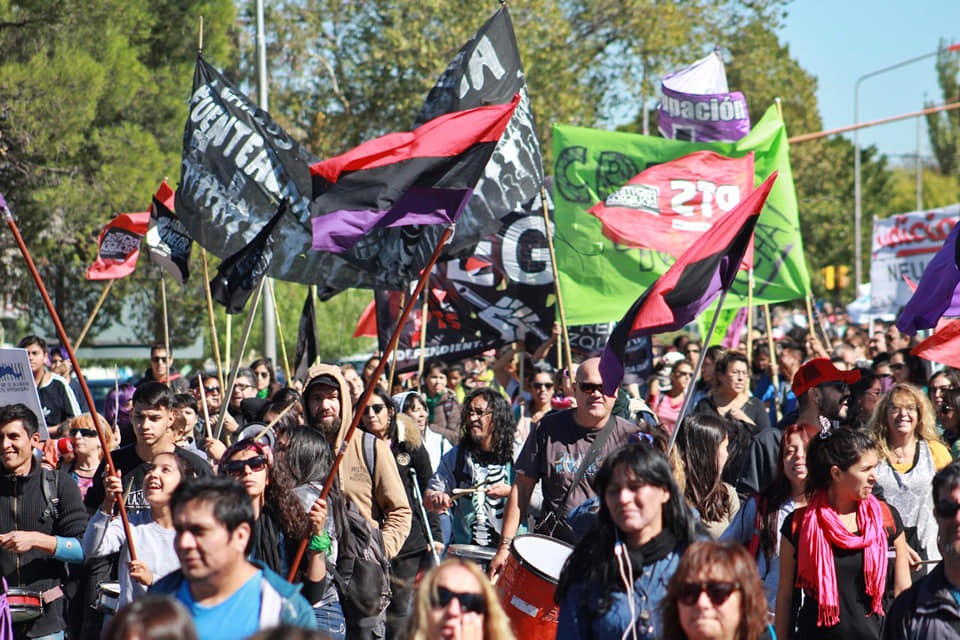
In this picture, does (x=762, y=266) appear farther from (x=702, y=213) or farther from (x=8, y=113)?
(x=8, y=113)

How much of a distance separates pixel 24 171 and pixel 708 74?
10727 mm

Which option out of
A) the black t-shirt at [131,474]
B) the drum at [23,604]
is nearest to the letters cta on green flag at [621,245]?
the black t-shirt at [131,474]

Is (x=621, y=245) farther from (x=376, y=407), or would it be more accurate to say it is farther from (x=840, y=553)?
(x=840, y=553)

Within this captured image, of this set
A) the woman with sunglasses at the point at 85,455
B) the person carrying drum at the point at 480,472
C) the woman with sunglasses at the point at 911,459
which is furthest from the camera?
the woman with sunglasses at the point at 85,455

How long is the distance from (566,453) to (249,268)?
102 inches

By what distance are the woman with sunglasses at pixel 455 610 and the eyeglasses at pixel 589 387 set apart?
2.98 metres

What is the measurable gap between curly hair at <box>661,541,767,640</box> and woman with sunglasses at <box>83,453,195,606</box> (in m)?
2.36

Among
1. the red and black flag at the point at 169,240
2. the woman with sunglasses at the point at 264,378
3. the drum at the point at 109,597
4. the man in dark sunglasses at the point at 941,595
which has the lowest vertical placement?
the drum at the point at 109,597

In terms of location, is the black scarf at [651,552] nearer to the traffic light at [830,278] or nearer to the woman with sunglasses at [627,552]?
the woman with sunglasses at [627,552]

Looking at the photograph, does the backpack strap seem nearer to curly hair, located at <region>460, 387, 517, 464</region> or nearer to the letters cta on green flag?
curly hair, located at <region>460, 387, 517, 464</region>

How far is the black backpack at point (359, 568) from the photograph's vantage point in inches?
243

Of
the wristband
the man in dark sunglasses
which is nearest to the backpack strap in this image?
the wristband

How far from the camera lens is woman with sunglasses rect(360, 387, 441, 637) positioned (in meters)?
7.80

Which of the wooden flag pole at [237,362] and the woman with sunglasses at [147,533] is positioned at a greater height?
the wooden flag pole at [237,362]
